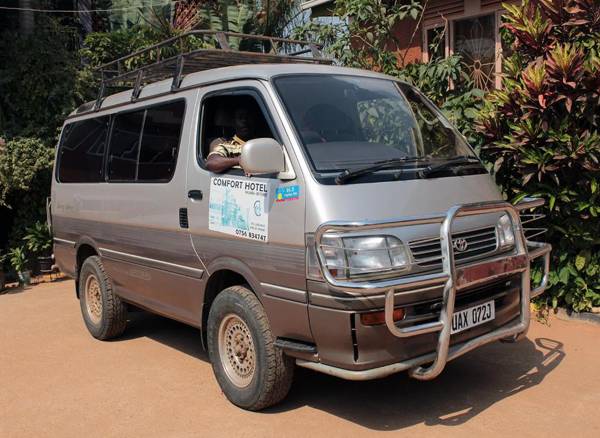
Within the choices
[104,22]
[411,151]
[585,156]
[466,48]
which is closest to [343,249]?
[411,151]

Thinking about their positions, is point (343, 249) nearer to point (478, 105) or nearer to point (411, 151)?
Answer: point (411, 151)

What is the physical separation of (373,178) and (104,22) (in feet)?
48.0

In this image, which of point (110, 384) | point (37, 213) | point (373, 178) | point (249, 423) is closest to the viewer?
point (373, 178)

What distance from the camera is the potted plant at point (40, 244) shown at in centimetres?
1047

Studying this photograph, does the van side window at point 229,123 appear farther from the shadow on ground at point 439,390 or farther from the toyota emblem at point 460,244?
the shadow on ground at point 439,390

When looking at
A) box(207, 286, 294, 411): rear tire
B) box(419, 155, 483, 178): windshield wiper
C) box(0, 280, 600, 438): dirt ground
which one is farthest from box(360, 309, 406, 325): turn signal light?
box(419, 155, 483, 178): windshield wiper

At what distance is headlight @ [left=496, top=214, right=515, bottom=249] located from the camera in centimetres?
430

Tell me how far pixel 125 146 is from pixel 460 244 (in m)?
3.32

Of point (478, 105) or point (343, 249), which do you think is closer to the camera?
point (343, 249)

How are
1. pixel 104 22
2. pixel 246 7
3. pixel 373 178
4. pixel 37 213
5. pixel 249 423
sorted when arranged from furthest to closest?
1. pixel 104 22
2. pixel 246 7
3. pixel 37 213
4. pixel 249 423
5. pixel 373 178

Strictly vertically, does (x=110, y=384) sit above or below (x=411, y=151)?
below

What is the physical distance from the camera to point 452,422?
4195 millimetres

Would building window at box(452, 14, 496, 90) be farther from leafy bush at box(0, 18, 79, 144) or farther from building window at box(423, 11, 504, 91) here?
leafy bush at box(0, 18, 79, 144)

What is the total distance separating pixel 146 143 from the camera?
18.4 feet
